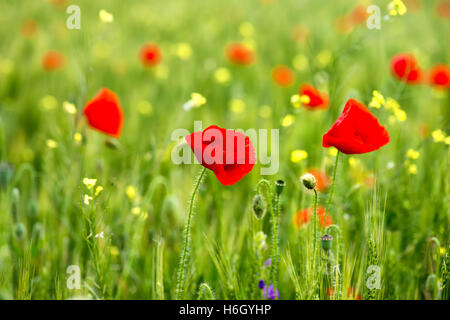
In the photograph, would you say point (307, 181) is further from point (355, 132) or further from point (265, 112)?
point (265, 112)

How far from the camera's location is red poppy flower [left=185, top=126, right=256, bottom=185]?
0.61 meters

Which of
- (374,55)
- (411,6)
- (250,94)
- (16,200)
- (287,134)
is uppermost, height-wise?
(411,6)

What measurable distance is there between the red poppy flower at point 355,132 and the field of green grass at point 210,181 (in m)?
0.07

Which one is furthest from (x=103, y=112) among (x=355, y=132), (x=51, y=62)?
(x=51, y=62)

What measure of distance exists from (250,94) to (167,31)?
32.4 inches

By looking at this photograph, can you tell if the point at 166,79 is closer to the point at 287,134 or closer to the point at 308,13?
the point at 287,134

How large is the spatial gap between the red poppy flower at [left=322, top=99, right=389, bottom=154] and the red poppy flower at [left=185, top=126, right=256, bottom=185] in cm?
14

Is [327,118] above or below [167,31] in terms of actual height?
below

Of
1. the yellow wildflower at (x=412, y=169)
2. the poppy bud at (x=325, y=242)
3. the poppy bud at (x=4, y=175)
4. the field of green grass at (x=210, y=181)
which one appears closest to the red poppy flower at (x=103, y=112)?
the field of green grass at (x=210, y=181)

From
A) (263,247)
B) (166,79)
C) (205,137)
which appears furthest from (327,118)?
(166,79)

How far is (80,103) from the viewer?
1.07 m

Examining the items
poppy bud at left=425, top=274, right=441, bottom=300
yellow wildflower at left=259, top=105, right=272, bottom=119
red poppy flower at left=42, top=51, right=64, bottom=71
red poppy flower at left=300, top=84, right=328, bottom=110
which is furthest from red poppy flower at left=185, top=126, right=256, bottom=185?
red poppy flower at left=42, top=51, right=64, bottom=71

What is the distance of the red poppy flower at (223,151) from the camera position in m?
0.61

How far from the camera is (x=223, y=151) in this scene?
613mm
